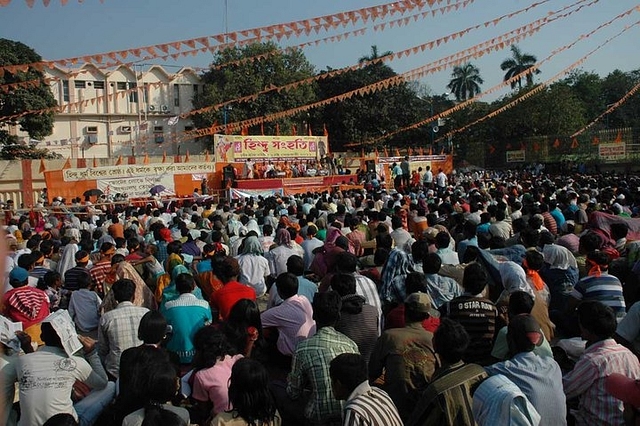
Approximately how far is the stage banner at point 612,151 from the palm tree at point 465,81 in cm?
3199

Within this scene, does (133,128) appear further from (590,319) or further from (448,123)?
(590,319)

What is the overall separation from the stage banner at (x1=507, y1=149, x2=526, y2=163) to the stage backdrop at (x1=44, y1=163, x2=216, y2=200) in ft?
66.2

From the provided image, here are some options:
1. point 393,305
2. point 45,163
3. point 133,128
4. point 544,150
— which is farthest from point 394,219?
point 133,128

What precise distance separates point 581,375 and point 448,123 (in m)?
41.7

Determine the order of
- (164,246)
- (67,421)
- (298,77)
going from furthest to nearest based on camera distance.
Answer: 1. (298,77)
2. (164,246)
3. (67,421)

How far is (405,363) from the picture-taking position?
12.7 ft

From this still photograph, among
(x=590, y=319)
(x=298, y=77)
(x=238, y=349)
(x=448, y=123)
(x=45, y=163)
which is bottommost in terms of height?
(x=238, y=349)

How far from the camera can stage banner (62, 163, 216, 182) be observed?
71.7ft

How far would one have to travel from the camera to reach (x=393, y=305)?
5445 millimetres

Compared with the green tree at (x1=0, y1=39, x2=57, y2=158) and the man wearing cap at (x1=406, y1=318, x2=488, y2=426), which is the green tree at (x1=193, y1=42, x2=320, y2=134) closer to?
the green tree at (x1=0, y1=39, x2=57, y2=158)

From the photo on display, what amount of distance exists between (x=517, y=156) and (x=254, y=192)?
19033mm

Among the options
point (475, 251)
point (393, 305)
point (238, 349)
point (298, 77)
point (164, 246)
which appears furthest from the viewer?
point (298, 77)

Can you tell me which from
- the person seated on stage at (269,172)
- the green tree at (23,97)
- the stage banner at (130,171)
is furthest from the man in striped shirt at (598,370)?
the green tree at (23,97)

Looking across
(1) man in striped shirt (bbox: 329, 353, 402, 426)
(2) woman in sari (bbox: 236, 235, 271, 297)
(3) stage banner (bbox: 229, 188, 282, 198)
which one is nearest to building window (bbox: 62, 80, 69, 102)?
(3) stage banner (bbox: 229, 188, 282, 198)
